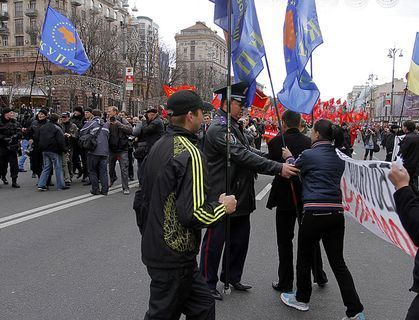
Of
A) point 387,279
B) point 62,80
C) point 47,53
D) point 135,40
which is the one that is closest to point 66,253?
point 387,279

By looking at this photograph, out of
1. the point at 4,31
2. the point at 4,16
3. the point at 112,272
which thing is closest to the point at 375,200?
the point at 112,272

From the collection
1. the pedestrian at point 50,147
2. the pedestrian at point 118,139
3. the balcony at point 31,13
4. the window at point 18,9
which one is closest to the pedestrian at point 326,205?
the pedestrian at point 118,139

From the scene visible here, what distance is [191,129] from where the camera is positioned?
2766 millimetres

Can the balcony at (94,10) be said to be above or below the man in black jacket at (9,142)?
above

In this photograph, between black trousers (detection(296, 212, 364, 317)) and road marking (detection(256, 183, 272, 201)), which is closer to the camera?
black trousers (detection(296, 212, 364, 317))

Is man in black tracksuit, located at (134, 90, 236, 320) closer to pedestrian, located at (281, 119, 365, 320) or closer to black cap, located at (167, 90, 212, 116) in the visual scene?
black cap, located at (167, 90, 212, 116)

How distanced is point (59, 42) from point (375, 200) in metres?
10.4

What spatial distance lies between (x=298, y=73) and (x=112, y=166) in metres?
7.33

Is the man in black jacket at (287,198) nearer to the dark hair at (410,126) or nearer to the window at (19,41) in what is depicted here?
the dark hair at (410,126)

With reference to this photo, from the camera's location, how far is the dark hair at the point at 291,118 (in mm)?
4383

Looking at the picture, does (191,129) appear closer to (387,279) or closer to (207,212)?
(207,212)

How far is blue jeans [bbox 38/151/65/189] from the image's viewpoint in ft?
34.0

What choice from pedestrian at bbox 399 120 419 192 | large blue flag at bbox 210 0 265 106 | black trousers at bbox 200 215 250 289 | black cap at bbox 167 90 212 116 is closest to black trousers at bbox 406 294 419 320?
black cap at bbox 167 90 212 116

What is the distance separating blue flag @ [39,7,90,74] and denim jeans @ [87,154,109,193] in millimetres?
3254
